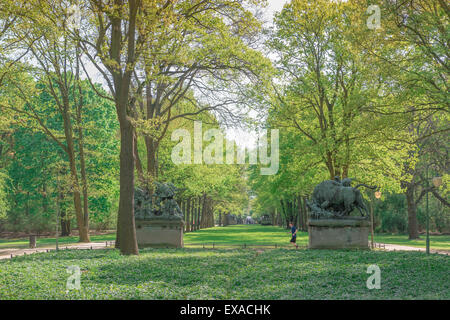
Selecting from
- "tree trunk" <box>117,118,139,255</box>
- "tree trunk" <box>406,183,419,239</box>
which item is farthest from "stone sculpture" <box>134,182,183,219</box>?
"tree trunk" <box>406,183,419,239</box>

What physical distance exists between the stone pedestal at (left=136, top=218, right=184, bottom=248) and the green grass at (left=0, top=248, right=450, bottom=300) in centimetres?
790

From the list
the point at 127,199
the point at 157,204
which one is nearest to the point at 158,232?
the point at 157,204

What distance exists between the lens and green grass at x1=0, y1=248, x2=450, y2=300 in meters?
9.73

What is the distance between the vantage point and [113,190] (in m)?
41.8

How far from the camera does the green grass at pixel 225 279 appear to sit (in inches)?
383

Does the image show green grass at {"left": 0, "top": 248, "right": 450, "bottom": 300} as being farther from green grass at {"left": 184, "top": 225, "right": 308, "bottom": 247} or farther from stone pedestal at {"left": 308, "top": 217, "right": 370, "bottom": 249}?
green grass at {"left": 184, "top": 225, "right": 308, "bottom": 247}

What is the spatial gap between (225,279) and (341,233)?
12320 millimetres

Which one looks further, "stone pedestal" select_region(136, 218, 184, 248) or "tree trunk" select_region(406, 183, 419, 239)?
"tree trunk" select_region(406, 183, 419, 239)

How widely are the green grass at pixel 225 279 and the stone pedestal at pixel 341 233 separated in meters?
5.94

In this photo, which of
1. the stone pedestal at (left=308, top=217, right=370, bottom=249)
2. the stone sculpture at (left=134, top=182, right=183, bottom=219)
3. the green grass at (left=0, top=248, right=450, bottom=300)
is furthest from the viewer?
the stone sculpture at (left=134, top=182, right=183, bottom=219)

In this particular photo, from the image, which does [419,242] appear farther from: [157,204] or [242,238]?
[157,204]

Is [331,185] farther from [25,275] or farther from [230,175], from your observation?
[230,175]

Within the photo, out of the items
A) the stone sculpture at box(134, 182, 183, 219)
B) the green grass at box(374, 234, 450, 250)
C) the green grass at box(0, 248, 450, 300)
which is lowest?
the green grass at box(374, 234, 450, 250)
